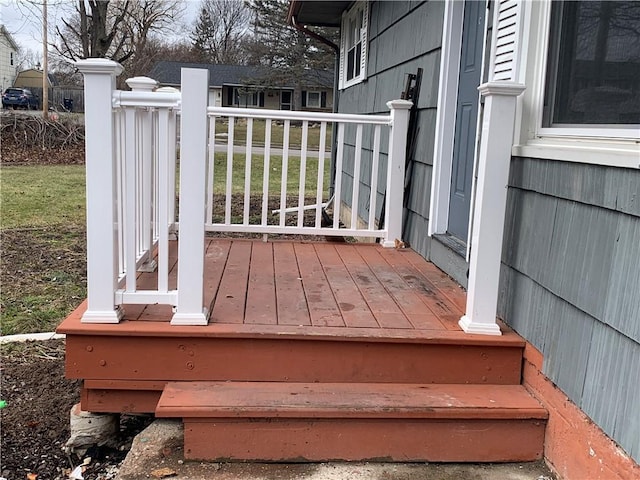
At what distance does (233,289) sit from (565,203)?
1543mm

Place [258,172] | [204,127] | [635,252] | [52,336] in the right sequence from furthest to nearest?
[258,172] → [52,336] → [204,127] → [635,252]

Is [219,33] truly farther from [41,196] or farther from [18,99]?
[41,196]

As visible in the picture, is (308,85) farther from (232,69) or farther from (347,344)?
(347,344)

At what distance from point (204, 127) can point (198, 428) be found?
1.08 m

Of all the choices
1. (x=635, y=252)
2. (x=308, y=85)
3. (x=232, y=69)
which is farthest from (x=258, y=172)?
(x=232, y=69)

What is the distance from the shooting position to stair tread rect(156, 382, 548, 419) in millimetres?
2148

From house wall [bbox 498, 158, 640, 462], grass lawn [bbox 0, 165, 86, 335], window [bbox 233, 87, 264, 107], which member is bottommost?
grass lawn [bbox 0, 165, 86, 335]

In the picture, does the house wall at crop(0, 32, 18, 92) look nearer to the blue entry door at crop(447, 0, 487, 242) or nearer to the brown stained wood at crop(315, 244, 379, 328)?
the brown stained wood at crop(315, 244, 379, 328)

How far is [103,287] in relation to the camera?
2379mm

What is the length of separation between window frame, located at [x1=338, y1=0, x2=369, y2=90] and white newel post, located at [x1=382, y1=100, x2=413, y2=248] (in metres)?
2.69

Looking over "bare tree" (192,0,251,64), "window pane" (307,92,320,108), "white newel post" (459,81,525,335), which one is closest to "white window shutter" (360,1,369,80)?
"white newel post" (459,81,525,335)

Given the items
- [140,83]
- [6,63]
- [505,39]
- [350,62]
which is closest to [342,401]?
[505,39]

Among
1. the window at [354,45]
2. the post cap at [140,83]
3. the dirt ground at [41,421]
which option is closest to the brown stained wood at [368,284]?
the dirt ground at [41,421]

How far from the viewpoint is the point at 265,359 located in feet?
7.77
